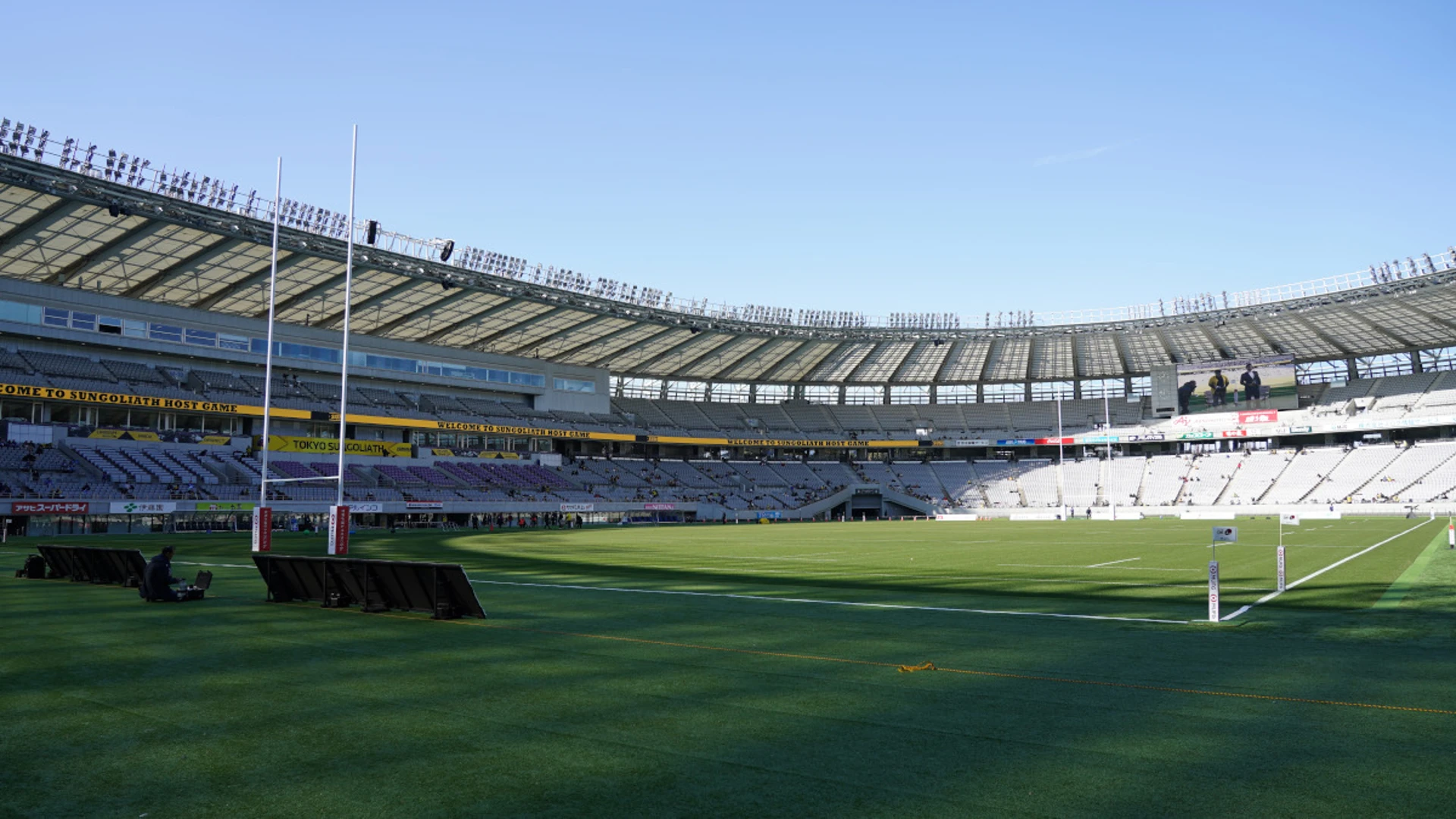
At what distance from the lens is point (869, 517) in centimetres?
10175

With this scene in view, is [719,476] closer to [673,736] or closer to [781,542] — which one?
[781,542]

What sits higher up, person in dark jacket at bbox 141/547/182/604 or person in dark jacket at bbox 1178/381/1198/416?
person in dark jacket at bbox 1178/381/1198/416

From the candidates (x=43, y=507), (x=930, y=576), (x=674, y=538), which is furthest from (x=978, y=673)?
(x=43, y=507)

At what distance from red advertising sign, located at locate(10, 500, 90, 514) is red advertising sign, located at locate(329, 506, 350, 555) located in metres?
33.4

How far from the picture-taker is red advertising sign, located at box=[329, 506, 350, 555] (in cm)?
2767

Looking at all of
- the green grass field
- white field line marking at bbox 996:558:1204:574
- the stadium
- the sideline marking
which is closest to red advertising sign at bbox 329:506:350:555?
the stadium

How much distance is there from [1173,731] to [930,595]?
41.4 ft

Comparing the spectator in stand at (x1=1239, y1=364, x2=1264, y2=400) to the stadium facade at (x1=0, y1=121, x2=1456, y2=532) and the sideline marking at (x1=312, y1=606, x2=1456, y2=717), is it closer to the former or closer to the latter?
the stadium facade at (x1=0, y1=121, x2=1456, y2=532)

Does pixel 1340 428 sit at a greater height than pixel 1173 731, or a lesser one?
greater

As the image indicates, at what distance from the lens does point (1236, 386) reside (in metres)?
89.7

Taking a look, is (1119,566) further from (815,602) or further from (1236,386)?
(1236,386)

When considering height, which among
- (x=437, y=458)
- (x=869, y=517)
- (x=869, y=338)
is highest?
(x=869, y=338)

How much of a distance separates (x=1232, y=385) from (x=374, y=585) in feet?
303

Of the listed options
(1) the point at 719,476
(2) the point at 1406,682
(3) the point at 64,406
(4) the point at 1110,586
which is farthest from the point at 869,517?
(2) the point at 1406,682
